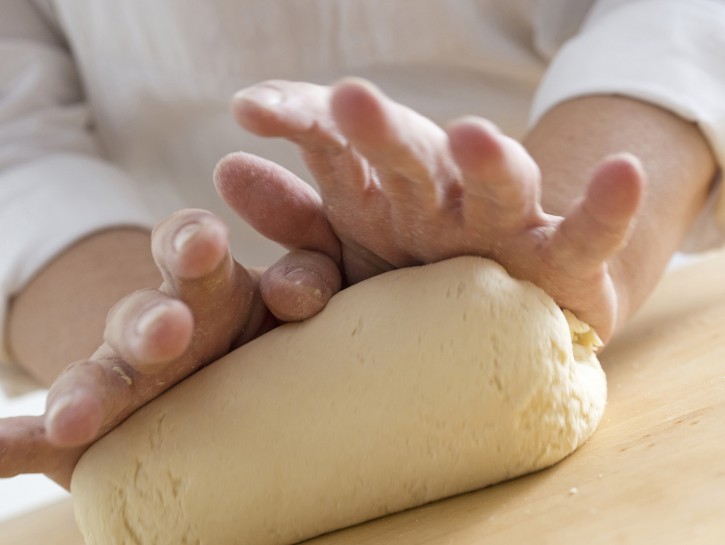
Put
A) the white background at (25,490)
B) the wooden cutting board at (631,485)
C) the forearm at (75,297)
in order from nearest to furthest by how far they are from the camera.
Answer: the wooden cutting board at (631,485), the forearm at (75,297), the white background at (25,490)

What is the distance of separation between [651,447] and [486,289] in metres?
0.11

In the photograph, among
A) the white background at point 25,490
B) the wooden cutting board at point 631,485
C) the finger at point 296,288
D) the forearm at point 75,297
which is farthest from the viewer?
the white background at point 25,490

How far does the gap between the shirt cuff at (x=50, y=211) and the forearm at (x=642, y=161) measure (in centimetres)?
44

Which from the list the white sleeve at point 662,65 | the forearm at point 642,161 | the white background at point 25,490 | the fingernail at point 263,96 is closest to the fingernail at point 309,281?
the fingernail at point 263,96

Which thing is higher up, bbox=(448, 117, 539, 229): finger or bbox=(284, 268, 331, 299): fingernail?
bbox=(448, 117, 539, 229): finger

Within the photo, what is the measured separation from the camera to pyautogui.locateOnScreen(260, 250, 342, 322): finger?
44 centimetres

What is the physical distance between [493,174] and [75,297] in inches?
20.1

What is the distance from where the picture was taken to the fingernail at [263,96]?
0.36 meters

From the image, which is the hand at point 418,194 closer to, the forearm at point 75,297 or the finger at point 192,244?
the finger at point 192,244

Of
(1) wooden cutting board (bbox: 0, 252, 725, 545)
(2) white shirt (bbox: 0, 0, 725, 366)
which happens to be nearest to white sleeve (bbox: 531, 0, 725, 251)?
(2) white shirt (bbox: 0, 0, 725, 366)

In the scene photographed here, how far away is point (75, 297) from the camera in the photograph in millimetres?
748

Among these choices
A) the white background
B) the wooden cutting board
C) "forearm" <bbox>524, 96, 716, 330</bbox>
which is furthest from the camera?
the white background

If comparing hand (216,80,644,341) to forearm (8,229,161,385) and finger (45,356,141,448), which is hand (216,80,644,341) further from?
forearm (8,229,161,385)

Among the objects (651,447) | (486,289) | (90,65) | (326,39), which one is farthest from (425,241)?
(90,65)
